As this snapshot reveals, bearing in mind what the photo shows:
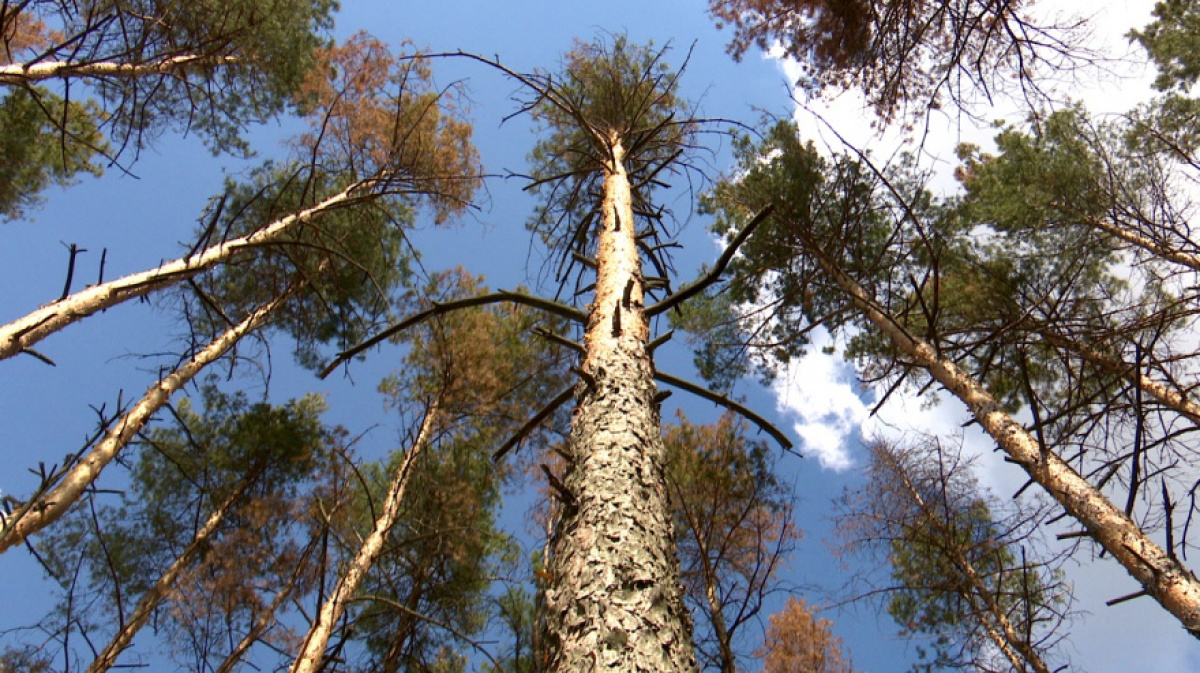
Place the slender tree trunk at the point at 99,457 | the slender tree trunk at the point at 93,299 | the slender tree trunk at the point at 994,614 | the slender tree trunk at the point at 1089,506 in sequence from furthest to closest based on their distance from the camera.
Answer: the slender tree trunk at the point at 994,614, the slender tree trunk at the point at 99,457, the slender tree trunk at the point at 93,299, the slender tree trunk at the point at 1089,506

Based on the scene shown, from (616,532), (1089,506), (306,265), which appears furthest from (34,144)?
(1089,506)

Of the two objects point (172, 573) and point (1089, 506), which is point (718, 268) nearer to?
point (1089, 506)

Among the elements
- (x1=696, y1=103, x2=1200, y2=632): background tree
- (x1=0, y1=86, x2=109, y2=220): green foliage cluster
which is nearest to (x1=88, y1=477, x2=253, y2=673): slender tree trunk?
(x1=0, y1=86, x2=109, y2=220): green foliage cluster

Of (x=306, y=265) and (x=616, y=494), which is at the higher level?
(x=306, y=265)

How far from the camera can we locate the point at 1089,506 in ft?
13.3

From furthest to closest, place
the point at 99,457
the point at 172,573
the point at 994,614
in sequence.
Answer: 1. the point at 172,573
2. the point at 994,614
3. the point at 99,457

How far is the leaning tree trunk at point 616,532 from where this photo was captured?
5.36 ft

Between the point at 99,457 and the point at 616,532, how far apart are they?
17.3ft

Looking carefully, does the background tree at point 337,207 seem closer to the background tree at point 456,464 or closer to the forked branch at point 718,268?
the background tree at point 456,464

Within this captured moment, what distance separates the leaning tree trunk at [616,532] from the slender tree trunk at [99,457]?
3319mm

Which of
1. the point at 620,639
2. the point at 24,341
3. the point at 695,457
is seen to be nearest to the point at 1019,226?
the point at 695,457

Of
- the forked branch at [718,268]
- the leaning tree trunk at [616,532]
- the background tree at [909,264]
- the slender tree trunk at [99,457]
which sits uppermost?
the background tree at [909,264]

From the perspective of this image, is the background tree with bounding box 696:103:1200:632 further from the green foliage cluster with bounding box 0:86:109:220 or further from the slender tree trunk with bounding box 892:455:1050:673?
the green foliage cluster with bounding box 0:86:109:220

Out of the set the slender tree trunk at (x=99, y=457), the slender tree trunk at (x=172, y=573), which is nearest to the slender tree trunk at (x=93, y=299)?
the slender tree trunk at (x=99, y=457)
